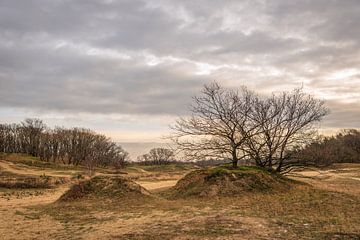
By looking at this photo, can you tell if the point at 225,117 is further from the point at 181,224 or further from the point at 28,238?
the point at 28,238

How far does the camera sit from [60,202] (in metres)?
17.2

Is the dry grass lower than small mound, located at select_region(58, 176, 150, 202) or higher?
lower

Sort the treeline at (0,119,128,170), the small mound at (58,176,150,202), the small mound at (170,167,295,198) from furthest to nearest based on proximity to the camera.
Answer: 1. the treeline at (0,119,128,170)
2. the small mound at (58,176,150,202)
3. the small mound at (170,167,295,198)

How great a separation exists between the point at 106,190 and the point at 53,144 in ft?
246

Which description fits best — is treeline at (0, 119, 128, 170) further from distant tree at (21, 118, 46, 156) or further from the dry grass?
the dry grass

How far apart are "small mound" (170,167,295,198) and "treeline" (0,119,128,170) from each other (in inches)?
2707

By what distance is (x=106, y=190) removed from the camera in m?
17.8

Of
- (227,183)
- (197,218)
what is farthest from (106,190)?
(197,218)

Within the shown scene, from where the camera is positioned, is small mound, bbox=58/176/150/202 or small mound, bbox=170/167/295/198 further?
small mound, bbox=58/176/150/202

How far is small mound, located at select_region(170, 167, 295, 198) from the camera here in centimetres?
1708

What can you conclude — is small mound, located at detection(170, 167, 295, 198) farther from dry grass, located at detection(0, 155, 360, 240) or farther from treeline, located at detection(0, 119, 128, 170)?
treeline, located at detection(0, 119, 128, 170)

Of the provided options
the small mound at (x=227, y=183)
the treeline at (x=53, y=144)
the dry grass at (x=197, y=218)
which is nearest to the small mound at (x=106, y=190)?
the dry grass at (x=197, y=218)

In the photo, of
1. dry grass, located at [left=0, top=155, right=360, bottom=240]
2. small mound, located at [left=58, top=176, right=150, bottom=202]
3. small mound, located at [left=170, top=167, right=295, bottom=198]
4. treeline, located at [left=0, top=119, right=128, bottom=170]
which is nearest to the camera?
dry grass, located at [left=0, top=155, right=360, bottom=240]

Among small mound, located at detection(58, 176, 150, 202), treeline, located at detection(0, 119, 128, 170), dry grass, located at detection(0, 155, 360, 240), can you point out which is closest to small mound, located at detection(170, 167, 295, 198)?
dry grass, located at detection(0, 155, 360, 240)
